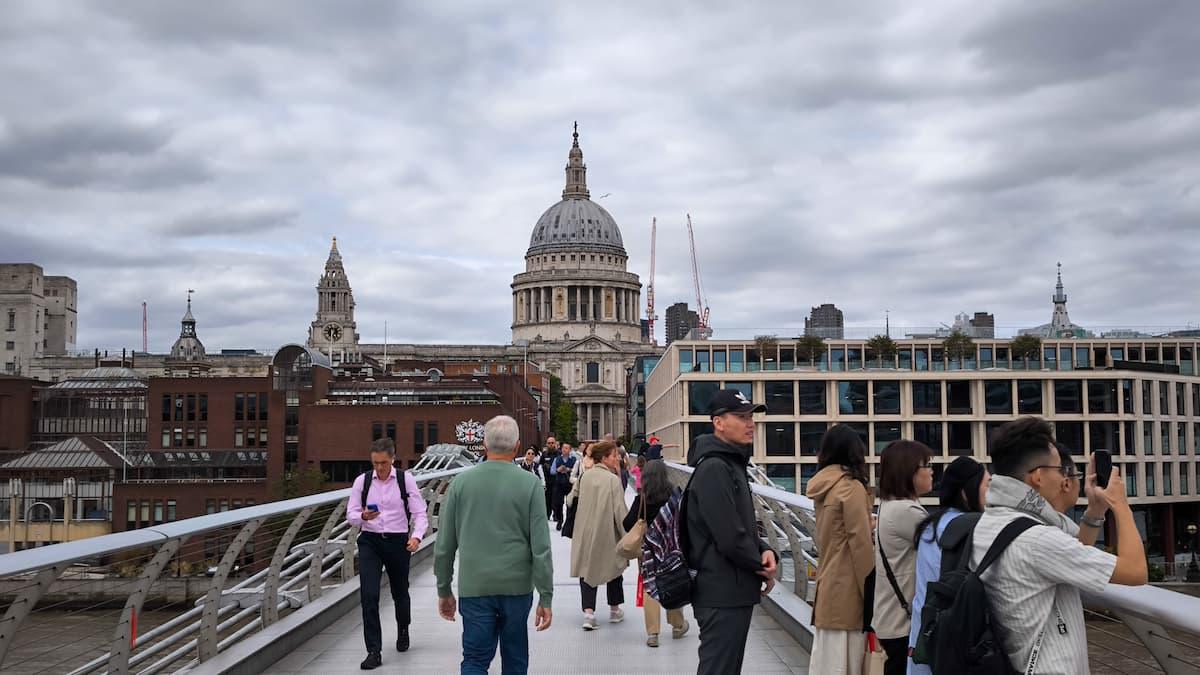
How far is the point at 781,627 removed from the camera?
1130 cm

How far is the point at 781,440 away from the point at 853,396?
4.86 meters

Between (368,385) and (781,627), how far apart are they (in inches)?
2753

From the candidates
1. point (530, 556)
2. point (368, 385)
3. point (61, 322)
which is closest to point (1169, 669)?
point (530, 556)

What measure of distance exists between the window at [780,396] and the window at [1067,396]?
47.0 feet

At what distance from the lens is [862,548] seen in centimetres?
684

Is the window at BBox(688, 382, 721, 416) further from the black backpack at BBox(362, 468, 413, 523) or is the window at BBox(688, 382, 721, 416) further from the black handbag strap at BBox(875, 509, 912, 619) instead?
the black handbag strap at BBox(875, 509, 912, 619)

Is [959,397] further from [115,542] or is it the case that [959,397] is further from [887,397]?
[115,542]

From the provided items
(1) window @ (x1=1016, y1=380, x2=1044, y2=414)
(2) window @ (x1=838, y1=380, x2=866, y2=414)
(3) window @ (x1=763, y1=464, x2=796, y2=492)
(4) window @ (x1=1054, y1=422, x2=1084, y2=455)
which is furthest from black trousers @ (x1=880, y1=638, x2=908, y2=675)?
(1) window @ (x1=1016, y1=380, x2=1044, y2=414)

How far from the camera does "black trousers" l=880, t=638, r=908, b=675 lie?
667 cm

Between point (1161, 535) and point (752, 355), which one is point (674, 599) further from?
point (1161, 535)

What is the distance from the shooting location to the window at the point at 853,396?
208 ft

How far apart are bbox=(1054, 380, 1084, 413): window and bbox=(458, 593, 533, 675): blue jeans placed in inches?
2390

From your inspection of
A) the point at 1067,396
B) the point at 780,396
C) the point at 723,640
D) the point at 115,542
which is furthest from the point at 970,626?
the point at 1067,396

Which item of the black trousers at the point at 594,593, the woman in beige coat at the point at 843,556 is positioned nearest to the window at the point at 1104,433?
the black trousers at the point at 594,593
